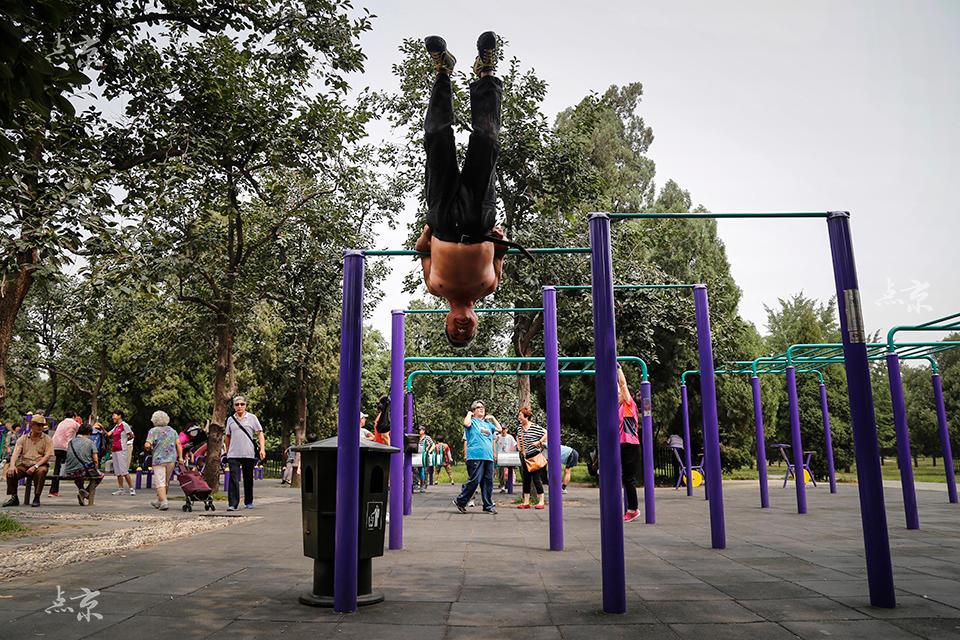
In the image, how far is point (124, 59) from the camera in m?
8.65

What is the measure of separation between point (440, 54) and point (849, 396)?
3330mm

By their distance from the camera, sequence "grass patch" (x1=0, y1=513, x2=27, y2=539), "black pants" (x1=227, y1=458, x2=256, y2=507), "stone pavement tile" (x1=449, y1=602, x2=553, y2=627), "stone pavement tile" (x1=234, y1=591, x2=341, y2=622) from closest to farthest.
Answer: "stone pavement tile" (x1=449, y1=602, x2=553, y2=627) → "stone pavement tile" (x1=234, y1=591, x2=341, y2=622) → "grass patch" (x1=0, y1=513, x2=27, y2=539) → "black pants" (x1=227, y1=458, x2=256, y2=507)

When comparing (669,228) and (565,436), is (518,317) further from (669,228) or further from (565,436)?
(669,228)

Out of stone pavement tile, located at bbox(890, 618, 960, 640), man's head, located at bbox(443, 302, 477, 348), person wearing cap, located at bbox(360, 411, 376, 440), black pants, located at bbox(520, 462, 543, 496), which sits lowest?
stone pavement tile, located at bbox(890, 618, 960, 640)

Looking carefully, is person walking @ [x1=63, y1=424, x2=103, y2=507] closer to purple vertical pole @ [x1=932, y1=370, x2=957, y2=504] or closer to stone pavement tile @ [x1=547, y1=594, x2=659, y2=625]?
stone pavement tile @ [x1=547, y1=594, x2=659, y2=625]

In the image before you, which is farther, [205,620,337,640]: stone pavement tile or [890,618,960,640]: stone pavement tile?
[205,620,337,640]: stone pavement tile

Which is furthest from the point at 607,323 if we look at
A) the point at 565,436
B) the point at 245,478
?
the point at 565,436

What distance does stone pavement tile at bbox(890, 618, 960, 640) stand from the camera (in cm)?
328

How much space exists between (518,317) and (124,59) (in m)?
10.7

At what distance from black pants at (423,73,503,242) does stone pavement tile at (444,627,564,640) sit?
216 cm

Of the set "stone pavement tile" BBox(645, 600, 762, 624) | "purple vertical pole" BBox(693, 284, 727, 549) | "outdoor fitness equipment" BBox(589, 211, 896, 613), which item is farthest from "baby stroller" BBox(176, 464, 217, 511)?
"stone pavement tile" BBox(645, 600, 762, 624)

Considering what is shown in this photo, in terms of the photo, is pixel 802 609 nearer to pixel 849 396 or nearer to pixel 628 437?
pixel 849 396

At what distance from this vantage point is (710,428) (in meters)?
6.89

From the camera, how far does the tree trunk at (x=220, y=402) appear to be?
12797 millimetres
